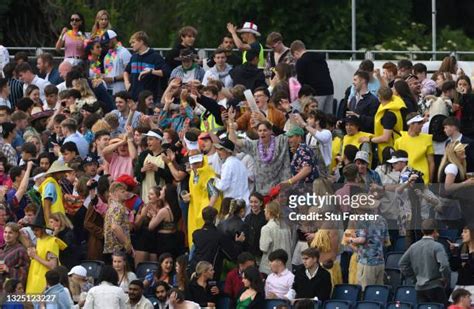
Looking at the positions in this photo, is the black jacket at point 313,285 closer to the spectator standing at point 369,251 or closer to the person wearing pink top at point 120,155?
the spectator standing at point 369,251

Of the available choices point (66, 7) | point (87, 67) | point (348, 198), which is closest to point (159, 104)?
point (87, 67)

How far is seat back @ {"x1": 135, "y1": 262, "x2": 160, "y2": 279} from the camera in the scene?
29.3m

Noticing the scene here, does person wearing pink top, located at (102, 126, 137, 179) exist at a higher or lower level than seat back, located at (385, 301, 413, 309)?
higher

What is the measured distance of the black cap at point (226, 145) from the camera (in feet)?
97.0

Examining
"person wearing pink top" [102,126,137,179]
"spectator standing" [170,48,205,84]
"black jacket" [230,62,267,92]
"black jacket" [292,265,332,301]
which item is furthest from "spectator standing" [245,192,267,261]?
"spectator standing" [170,48,205,84]

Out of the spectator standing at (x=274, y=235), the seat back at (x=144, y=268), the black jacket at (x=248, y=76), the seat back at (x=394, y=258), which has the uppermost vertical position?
the black jacket at (x=248, y=76)

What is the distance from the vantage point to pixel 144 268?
2939 centimetres

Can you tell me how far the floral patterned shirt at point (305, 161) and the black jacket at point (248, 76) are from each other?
3310 millimetres

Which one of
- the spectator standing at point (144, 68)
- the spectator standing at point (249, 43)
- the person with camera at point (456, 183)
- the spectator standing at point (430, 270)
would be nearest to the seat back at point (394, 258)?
the person with camera at point (456, 183)

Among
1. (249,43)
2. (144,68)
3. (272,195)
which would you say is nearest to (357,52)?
(249,43)

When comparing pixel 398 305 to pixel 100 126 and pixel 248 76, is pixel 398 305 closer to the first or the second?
pixel 100 126

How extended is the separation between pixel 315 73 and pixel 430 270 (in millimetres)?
5489
